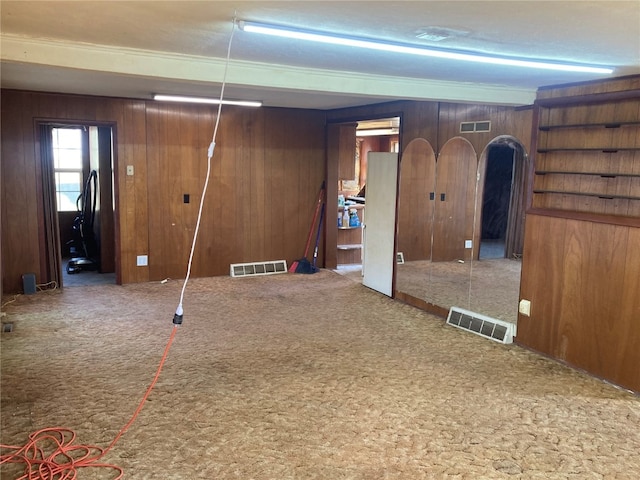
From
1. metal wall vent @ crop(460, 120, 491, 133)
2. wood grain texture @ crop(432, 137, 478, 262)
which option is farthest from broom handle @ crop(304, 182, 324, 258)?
metal wall vent @ crop(460, 120, 491, 133)

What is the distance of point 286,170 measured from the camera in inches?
285

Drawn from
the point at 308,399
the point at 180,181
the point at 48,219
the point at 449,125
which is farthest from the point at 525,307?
the point at 48,219

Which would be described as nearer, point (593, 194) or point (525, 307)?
point (593, 194)

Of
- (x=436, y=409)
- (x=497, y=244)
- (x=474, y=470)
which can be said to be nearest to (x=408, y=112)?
(x=497, y=244)

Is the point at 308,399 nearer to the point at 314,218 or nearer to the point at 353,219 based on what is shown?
the point at 314,218

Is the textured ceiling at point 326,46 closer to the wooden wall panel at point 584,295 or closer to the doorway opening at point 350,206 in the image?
the wooden wall panel at point 584,295

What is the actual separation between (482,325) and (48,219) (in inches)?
199

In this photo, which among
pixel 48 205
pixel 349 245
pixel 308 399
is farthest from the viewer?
pixel 349 245

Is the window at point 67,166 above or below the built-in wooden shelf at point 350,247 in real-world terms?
above

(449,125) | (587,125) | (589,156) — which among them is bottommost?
(589,156)

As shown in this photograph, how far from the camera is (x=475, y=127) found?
4930mm

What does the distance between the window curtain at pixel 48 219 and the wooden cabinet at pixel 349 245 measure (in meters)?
3.88

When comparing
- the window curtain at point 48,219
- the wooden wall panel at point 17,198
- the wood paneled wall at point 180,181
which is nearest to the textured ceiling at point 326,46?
the wooden wall panel at point 17,198

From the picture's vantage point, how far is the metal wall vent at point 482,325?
4.56 meters
